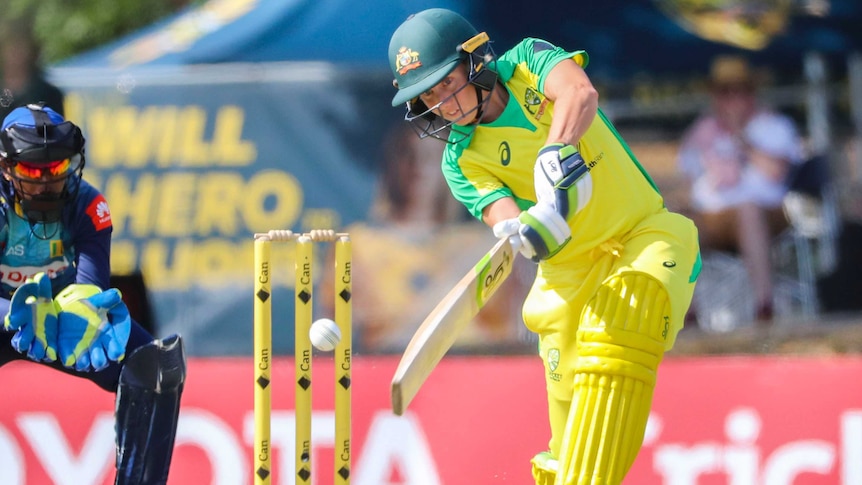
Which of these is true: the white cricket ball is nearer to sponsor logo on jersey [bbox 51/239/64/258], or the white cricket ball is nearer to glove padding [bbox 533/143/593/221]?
glove padding [bbox 533/143/593/221]

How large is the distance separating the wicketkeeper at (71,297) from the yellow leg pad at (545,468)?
1113 mm

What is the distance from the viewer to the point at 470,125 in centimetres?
356

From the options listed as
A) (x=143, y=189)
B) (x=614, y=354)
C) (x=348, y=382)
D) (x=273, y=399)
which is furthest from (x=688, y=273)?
(x=143, y=189)

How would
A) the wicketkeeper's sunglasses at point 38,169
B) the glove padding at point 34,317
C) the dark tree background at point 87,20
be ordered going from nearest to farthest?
Answer: the glove padding at point 34,317, the wicketkeeper's sunglasses at point 38,169, the dark tree background at point 87,20

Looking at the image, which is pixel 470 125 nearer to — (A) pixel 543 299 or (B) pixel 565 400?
(A) pixel 543 299

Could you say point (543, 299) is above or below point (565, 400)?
above

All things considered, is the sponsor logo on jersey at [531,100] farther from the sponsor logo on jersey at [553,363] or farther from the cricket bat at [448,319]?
the sponsor logo on jersey at [553,363]

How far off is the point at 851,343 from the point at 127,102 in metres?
4.27

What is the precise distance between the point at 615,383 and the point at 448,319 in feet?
1.48

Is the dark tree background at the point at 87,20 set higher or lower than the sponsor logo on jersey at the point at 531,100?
higher

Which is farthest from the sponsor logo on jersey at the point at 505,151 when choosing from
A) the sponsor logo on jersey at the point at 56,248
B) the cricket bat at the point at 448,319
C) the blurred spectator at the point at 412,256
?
the blurred spectator at the point at 412,256

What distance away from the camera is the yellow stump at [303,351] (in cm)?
377

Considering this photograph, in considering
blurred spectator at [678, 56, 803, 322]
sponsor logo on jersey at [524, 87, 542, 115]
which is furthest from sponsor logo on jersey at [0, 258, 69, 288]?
blurred spectator at [678, 56, 803, 322]

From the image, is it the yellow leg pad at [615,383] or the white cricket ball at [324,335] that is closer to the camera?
the yellow leg pad at [615,383]
